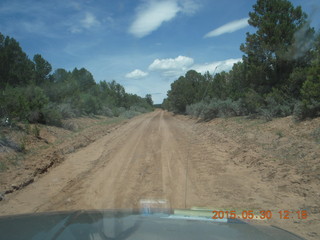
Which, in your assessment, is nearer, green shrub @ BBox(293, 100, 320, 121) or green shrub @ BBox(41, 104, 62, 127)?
green shrub @ BBox(293, 100, 320, 121)

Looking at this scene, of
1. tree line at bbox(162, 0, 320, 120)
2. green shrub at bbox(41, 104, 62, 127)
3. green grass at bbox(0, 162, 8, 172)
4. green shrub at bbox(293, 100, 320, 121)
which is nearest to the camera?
green grass at bbox(0, 162, 8, 172)

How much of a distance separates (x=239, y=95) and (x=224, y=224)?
23.3 meters

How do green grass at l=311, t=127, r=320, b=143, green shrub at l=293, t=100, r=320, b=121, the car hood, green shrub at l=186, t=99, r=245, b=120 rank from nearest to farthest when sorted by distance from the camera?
the car hood < green grass at l=311, t=127, r=320, b=143 < green shrub at l=293, t=100, r=320, b=121 < green shrub at l=186, t=99, r=245, b=120

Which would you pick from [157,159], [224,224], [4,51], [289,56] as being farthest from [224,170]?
[4,51]

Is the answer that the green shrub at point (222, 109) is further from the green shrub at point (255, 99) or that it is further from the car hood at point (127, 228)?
the car hood at point (127, 228)

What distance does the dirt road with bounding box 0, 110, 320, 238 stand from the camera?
19.4ft

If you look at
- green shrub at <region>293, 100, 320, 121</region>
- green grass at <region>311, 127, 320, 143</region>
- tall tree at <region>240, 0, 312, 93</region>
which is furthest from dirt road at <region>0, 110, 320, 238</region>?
tall tree at <region>240, 0, 312, 93</region>

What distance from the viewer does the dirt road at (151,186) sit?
5906 millimetres

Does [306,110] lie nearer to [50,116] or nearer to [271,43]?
[271,43]

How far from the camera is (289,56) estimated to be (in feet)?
58.6

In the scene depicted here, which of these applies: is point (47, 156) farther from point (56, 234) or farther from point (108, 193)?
point (56, 234)

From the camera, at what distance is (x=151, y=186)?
7203 mm

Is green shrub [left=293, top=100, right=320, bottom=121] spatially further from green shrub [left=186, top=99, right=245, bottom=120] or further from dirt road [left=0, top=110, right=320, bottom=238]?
green shrub [left=186, top=99, right=245, bottom=120]

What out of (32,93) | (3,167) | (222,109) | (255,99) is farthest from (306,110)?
(32,93)
